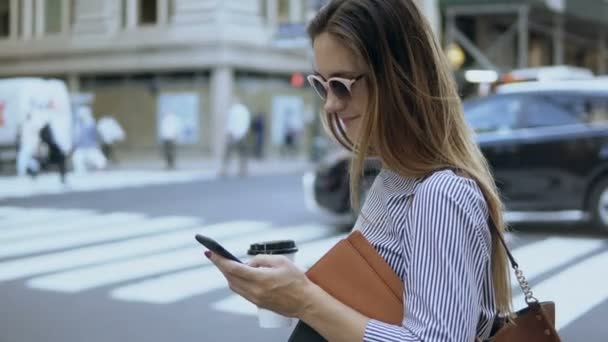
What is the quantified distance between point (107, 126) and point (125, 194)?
8410mm

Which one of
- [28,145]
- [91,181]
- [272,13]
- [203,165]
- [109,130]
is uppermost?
[272,13]

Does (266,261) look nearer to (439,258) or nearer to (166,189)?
(439,258)

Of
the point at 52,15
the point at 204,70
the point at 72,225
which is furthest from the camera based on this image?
the point at 204,70

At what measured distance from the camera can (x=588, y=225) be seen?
10.5 meters

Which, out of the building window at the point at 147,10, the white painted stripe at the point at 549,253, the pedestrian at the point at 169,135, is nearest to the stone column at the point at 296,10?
the pedestrian at the point at 169,135

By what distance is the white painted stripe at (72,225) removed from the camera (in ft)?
31.5

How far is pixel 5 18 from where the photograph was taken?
7.11m

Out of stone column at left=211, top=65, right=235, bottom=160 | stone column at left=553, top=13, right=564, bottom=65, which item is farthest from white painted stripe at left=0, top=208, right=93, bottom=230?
stone column at left=553, top=13, right=564, bottom=65

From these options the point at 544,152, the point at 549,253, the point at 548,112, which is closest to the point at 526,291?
the point at 549,253

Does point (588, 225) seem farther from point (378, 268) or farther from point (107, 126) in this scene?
point (107, 126)

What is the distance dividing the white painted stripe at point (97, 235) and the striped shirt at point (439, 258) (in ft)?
24.8

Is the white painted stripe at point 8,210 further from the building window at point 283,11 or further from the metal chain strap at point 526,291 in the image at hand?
the building window at point 283,11

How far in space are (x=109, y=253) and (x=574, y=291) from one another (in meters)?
4.63

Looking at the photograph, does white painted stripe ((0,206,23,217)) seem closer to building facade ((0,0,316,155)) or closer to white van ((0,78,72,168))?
white van ((0,78,72,168))
